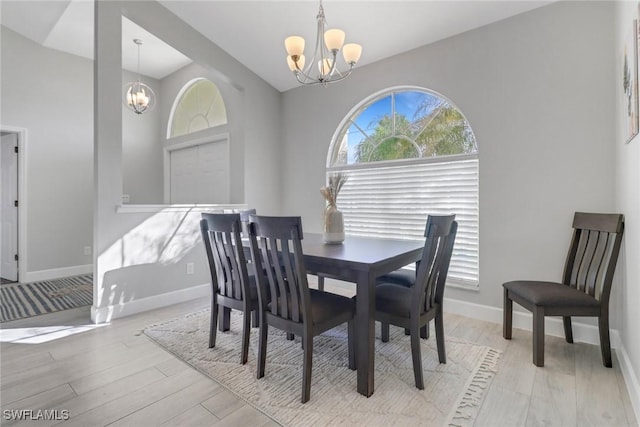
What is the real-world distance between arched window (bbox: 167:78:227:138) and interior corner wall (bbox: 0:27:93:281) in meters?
1.24

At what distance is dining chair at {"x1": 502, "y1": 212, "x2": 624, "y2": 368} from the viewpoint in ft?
6.77

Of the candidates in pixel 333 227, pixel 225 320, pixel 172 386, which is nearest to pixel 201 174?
pixel 225 320

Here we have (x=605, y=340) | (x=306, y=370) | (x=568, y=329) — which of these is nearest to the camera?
(x=306, y=370)

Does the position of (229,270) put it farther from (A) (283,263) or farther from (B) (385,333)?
(B) (385,333)

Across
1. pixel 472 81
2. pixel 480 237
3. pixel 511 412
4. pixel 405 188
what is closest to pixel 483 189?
pixel 480 237

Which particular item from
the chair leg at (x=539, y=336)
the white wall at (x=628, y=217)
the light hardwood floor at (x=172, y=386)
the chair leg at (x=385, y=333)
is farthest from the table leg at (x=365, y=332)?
the white wall at (x=628, y=217)

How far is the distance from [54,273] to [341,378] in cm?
474

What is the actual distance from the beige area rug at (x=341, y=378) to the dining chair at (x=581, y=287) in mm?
418

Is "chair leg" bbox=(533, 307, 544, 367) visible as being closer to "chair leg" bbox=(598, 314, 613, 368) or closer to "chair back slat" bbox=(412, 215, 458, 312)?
"chair leg" bbox=(598, 314, 613, 368)

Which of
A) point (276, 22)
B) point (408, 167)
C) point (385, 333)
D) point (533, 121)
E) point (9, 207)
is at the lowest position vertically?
point (385, 333)

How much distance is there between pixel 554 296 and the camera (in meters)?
A: 2.11

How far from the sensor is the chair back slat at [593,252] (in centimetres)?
207

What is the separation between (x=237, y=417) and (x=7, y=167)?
5076 millimetres

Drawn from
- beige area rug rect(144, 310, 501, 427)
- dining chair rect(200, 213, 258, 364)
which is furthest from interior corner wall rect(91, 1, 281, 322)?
dining chair rect(200, 213, 258, 364)
